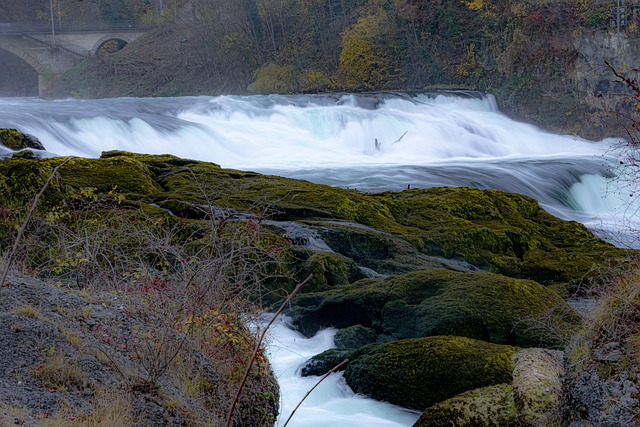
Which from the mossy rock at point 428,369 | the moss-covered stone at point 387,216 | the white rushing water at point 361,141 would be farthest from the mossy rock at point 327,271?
the white rushing water at point 361,141

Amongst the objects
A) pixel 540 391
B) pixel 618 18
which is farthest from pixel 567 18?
pixel 540 391

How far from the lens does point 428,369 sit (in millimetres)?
5781

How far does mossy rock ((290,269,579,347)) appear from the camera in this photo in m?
6.59

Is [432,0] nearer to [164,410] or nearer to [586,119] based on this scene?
[586,119]

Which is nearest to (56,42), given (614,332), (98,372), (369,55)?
(369,55)

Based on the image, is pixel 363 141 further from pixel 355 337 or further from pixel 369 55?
pixel 355 337

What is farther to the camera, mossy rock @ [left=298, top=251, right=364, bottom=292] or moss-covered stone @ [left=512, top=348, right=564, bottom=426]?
mossy rock @ [left=298, top=251, right=364, bottom=292]

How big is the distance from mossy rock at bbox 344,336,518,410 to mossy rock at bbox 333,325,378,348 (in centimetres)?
74

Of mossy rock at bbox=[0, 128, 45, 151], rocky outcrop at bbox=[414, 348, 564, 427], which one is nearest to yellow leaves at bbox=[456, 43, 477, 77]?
mossy rock at bbox=[0, 128, 45, 151]

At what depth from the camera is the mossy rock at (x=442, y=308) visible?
6.59 meters

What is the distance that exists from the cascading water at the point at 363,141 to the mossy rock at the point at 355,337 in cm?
777

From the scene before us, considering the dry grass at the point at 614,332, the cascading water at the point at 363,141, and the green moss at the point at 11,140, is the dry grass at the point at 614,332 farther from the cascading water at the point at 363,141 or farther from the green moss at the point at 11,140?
the green moss at the point at 11,140

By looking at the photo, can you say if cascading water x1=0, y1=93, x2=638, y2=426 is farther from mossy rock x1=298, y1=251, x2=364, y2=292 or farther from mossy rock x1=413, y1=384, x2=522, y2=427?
mossy rock x1=413, y1=384, x2=522, y2=427

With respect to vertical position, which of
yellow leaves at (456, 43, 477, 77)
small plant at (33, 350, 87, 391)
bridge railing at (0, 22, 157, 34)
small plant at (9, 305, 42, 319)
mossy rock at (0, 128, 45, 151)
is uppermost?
bridge railing at (0, 22, 157, 34)
